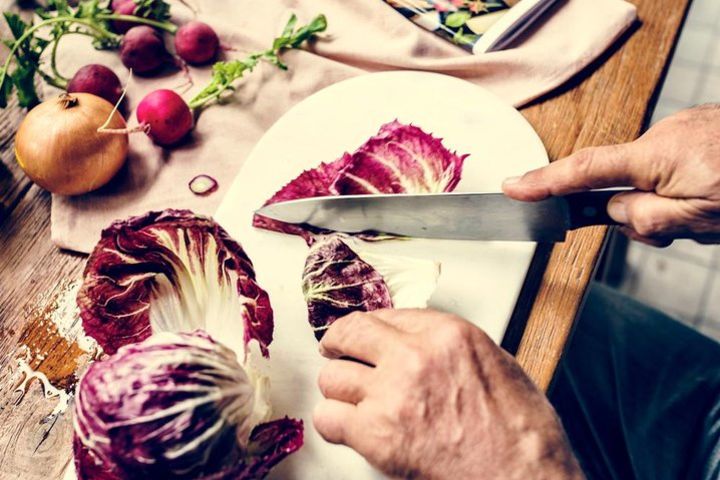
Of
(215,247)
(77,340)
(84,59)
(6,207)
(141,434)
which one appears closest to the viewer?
(141,434)

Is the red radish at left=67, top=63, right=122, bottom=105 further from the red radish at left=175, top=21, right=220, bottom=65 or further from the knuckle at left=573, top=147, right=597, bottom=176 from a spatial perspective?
the knuckle at left=573, top=147, right=597, bottom=176

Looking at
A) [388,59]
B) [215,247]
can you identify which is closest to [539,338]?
[215,247]

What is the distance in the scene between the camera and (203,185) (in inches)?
60.7

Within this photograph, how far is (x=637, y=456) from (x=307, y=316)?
0.75 metres

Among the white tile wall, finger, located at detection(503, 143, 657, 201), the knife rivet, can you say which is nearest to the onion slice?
finger, located at detection(503, 143, 657, 201)

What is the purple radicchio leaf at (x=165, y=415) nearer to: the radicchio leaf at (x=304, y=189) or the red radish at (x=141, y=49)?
the radicchio leaf at (x=304, y=189)

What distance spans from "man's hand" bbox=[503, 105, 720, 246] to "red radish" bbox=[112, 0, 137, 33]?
3.60 feet

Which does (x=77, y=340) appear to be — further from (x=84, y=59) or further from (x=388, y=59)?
(x=388, y=59)

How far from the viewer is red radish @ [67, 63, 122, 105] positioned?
1.60m

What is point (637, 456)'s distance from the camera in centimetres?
141

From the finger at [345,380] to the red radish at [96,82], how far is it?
965 millimetres

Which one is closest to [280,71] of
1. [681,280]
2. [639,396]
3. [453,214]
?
[453,214]

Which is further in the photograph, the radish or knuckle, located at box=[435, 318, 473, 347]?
the radish

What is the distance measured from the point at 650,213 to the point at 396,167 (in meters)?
0.49
